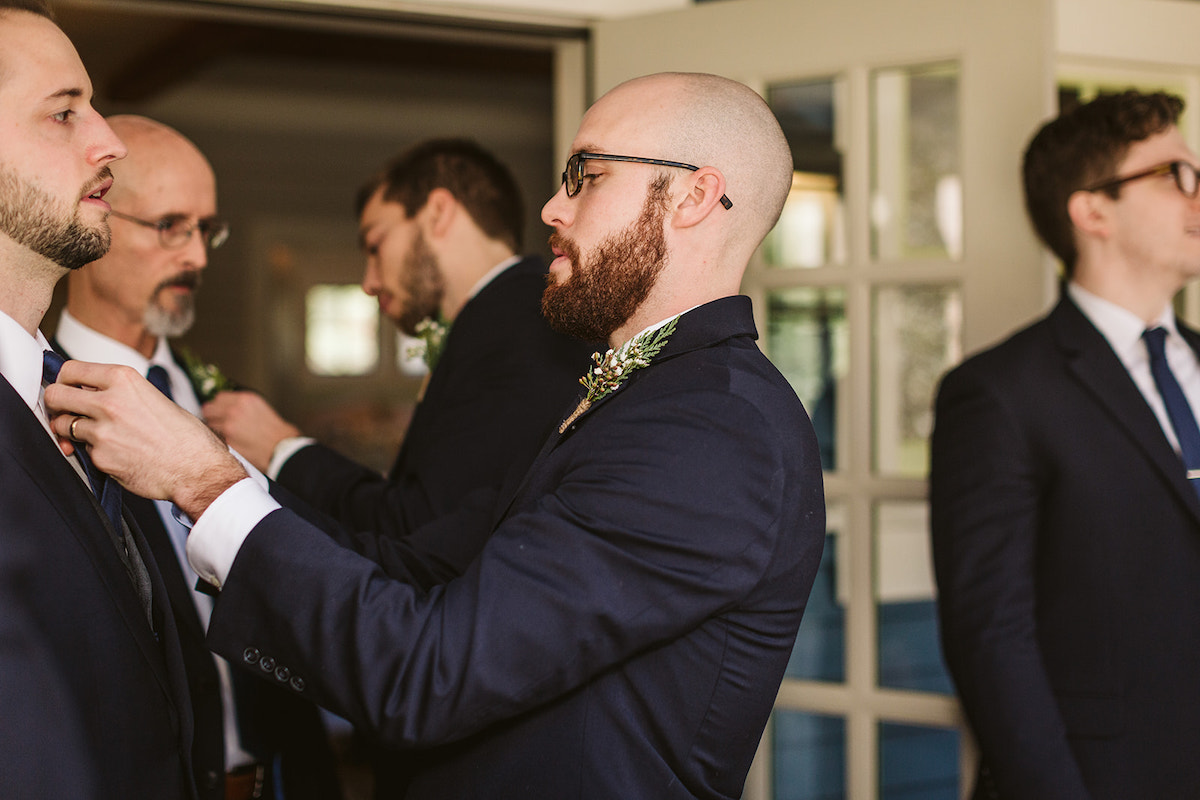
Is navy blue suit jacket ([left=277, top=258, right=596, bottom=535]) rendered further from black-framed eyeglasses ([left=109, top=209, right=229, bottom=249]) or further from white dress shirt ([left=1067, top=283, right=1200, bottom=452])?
white dress shirt ([left=1067, top=283, right=1200, bottom=452])

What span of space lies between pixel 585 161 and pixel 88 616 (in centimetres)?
86

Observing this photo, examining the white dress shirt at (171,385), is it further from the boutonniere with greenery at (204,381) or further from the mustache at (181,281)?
the mustache at (181,281)

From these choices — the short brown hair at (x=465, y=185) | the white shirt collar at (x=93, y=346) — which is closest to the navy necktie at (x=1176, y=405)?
the short brown hair at (x=465, y=185)

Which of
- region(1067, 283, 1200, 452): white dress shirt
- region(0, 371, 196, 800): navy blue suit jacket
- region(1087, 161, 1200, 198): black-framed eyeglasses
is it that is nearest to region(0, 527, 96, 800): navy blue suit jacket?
region(0, 371, 196, 800): navy blue suit jacket

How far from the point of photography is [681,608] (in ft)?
4.17

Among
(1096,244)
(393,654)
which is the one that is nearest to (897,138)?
(1096,244)

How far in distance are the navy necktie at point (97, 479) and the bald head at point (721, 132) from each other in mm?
797

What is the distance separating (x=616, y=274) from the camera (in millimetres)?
1514

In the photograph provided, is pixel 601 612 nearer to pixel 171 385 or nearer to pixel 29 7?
pixel 29 7

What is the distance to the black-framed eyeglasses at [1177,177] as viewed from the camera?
2180 mm

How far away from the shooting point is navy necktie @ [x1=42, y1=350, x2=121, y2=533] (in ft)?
4.35

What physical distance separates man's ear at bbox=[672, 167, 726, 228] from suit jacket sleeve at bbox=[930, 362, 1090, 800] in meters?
0.90

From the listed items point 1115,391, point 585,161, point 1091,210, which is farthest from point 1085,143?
point 585,161

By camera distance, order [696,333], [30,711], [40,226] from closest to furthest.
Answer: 1. [30,711]
2. [40,226]
3. [696,333]
